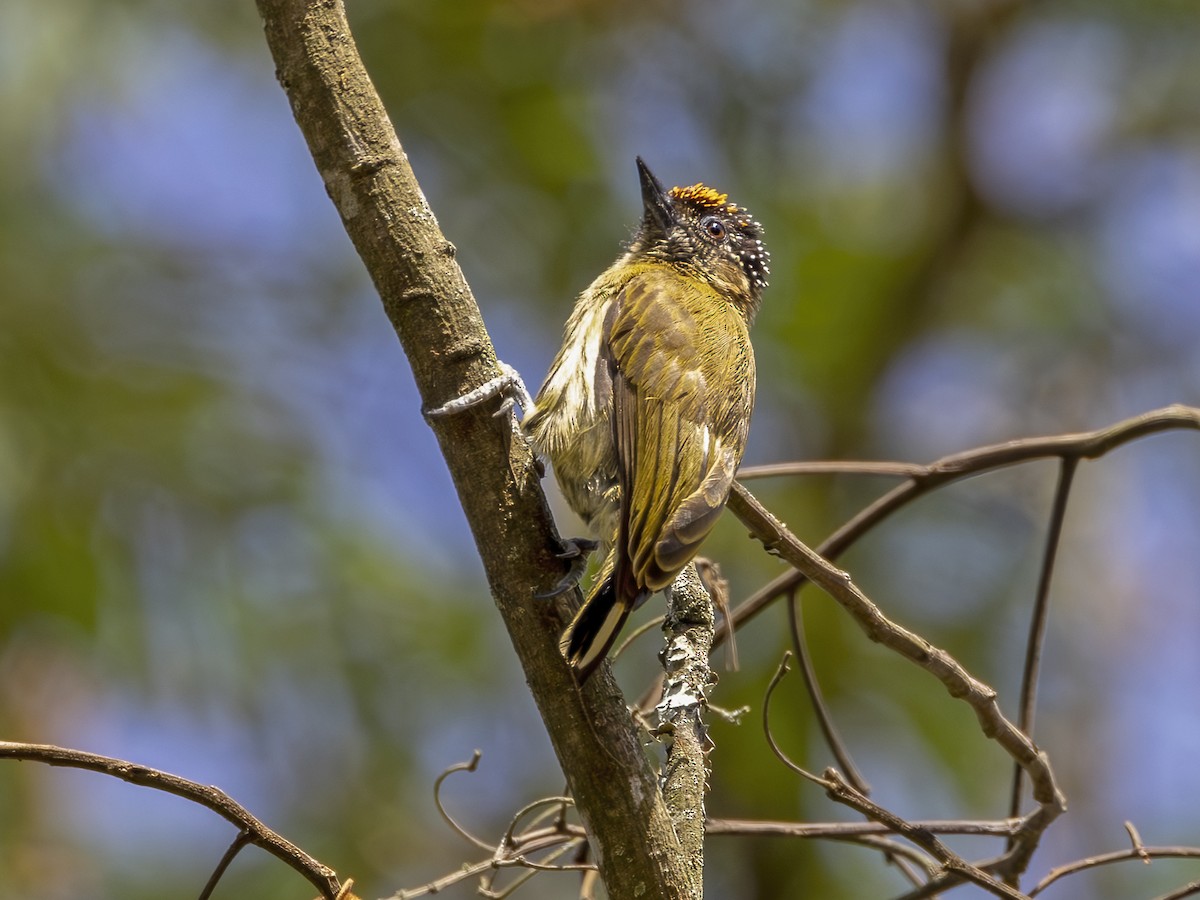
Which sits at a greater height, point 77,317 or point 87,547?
point 77,317

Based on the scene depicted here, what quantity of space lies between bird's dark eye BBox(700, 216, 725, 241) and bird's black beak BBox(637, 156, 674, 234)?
0.12 metres

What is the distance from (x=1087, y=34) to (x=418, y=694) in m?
5.38

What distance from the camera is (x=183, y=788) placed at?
179 centimetres

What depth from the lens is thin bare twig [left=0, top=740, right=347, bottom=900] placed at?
173 cm

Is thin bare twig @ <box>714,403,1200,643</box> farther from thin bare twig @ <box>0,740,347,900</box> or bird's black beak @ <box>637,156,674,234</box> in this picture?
bird's black beak @ <box>637,156,674,234</box>

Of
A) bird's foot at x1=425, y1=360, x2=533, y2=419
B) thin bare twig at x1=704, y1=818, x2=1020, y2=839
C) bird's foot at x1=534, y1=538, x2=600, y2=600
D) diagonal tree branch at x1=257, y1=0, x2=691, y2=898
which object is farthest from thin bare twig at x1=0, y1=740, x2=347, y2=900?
thin bare twig at x1=704, y1=818, x2=1020, y2=839

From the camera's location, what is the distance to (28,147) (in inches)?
233

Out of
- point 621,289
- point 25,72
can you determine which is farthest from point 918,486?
point 25,72

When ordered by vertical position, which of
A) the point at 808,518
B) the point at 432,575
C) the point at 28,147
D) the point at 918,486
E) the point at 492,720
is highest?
the point at 28,147

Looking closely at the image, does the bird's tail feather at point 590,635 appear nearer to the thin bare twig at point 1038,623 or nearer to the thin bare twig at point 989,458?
the thin bare twig at point 989,458

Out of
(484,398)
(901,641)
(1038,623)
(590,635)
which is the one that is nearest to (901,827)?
(901,641)

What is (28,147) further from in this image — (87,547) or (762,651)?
(762,651)

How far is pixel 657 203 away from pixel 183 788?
3.03m

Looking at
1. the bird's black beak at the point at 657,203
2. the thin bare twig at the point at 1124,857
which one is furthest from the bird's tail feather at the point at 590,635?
the bird's black beak at the point at 657,203
